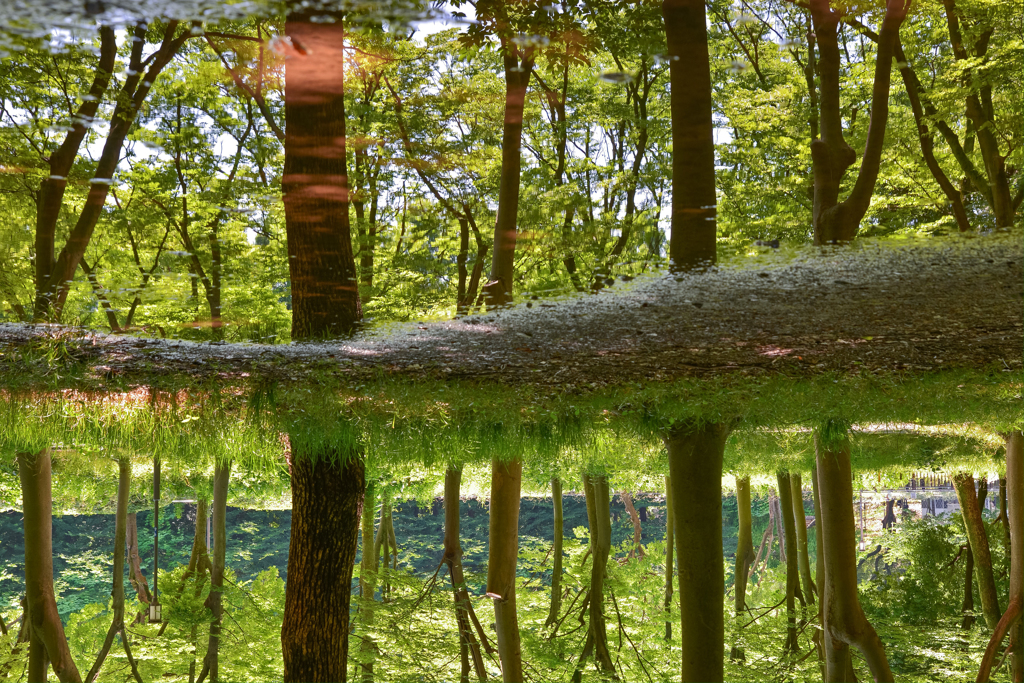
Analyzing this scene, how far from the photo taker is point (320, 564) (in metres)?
6.11

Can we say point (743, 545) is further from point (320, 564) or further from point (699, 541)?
point (320, 564)

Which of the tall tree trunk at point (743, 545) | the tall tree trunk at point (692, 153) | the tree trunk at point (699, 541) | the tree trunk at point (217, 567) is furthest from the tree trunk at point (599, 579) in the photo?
the tree trunk at point (217, 567)

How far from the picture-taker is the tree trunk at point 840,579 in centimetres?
725

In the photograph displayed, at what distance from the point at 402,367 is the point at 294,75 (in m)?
3.29

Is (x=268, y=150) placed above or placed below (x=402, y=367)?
above

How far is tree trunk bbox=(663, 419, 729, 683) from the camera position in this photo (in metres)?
5.82

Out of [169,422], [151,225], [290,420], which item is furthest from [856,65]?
[151,225]

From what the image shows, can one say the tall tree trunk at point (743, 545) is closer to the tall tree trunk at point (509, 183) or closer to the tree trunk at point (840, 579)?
the tree trunk at point (840, 579)

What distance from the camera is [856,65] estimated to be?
33.1ft

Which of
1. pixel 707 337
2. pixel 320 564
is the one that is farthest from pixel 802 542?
pixel 320 564

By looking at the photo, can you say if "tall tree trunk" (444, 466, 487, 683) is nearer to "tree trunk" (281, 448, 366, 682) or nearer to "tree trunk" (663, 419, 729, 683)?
"tree trunk" (281, 448, 366, 682)

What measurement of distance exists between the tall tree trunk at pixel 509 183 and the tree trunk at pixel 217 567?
4836 millimetres

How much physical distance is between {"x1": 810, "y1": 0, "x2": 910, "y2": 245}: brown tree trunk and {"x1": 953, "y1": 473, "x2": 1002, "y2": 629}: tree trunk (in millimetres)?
6611

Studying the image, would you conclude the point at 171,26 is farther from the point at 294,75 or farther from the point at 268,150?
the point at 294,75
